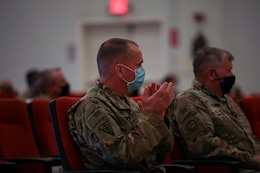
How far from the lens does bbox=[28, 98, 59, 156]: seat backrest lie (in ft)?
13.4

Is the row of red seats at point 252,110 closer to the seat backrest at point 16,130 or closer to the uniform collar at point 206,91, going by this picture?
the uniform collar at point 206,91

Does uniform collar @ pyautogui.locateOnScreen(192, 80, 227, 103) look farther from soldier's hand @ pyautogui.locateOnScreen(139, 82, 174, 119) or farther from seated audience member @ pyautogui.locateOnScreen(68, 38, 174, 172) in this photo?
soldier's hand @ pyautogui.locateOnScreen(139, 82, 174, 119)

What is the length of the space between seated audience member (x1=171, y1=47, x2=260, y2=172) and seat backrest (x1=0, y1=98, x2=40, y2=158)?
0.99 m

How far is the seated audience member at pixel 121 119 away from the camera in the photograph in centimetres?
275

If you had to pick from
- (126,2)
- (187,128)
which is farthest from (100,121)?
(126,2)

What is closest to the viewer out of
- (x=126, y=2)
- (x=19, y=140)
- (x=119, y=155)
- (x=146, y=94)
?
(x=119, y=155)

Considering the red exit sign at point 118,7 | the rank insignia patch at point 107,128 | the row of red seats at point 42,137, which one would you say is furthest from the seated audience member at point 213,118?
the red exit sign at point 118,7

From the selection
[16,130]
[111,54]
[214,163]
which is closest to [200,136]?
[214,163]

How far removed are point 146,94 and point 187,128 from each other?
0.66 m

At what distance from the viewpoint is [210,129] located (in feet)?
11.5

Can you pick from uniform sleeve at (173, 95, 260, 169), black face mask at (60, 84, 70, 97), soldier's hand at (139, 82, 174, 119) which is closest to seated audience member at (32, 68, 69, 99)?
black face mask at (60, 84, 70, 97)

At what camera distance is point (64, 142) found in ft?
9.62

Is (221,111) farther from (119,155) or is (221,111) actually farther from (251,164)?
(119,155)

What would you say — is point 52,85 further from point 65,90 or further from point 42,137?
point 42,137
